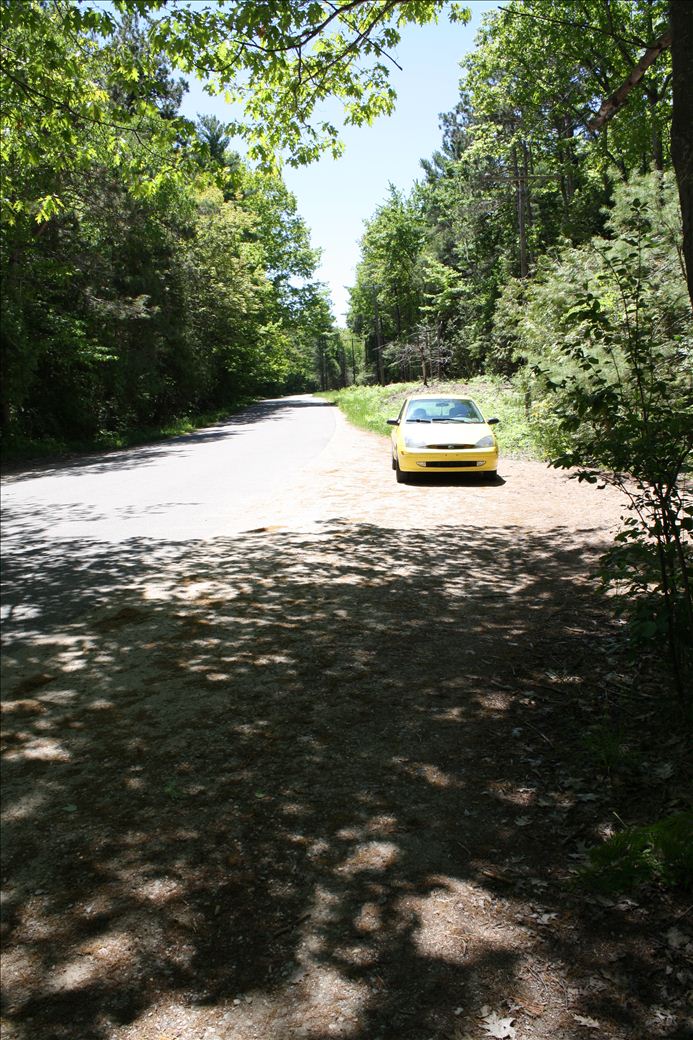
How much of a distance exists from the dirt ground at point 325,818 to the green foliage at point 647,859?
9cm

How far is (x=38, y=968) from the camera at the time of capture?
2.43 meters

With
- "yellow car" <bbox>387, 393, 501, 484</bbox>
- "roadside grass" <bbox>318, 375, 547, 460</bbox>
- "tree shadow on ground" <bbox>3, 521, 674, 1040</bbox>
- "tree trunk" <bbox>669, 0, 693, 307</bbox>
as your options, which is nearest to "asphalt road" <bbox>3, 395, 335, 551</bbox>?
"yellow car" <bbox>387, 393, 501, 484</bbox>

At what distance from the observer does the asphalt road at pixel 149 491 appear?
31.2 ft

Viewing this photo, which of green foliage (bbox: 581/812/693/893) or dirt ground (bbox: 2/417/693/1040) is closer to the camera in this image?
dirt ground (bbox: 2/417/693/1040)

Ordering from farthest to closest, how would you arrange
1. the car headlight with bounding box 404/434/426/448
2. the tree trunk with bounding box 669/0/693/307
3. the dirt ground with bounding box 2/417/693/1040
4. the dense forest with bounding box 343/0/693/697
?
the car headlight with bounding box 404/434/426/448 < the dense forest with bounding box 343/0/693/697 < the tree trunk with bounding box 669/0/693/307 < the dirt ground with bounding box 2/417/693/1040

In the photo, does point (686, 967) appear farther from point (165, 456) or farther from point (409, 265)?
point (409, 265)

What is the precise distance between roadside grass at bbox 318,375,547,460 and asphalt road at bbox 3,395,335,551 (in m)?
4.93

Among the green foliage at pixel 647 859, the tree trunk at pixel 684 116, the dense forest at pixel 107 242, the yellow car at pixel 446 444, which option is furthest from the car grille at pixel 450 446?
the green foliage at pixel 647 859

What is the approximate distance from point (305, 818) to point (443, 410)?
11211 millimetres

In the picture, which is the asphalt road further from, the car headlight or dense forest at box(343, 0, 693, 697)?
dense forest at box(343, 0, 693, 697)

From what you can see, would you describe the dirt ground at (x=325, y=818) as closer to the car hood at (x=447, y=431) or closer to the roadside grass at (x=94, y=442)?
the car hood at (x=447, y=431)

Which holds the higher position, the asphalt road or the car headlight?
the car headlight

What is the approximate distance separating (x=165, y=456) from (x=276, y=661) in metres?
14.8

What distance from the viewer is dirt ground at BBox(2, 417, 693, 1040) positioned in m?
2.20
